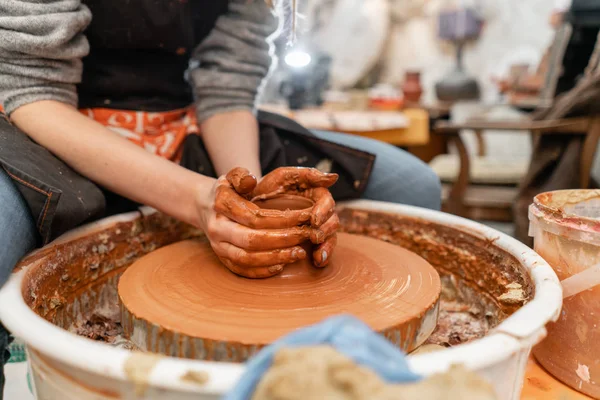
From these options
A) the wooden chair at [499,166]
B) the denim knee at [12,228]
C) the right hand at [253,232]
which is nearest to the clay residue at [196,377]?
the right hand at [253,232]

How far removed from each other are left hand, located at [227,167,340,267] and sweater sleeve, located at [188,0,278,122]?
1.46ft

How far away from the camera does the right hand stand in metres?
0.79

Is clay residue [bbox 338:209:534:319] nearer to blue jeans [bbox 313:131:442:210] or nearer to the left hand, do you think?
blue jeans [bbox 313:131:442:210]

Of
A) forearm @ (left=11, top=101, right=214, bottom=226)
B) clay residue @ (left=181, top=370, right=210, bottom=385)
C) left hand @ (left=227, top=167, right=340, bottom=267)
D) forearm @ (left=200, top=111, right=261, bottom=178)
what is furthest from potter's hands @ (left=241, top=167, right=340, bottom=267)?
clay residue @ (left=181, top=370, right=210, bottom=385)

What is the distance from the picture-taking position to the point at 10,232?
0.80 metres

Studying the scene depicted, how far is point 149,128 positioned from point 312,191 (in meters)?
0.51

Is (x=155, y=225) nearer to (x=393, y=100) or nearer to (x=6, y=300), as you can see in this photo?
(x=6, y=300)

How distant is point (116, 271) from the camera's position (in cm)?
109

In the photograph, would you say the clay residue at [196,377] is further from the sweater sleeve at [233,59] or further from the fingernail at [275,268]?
the sweater sleeve at [233,59]

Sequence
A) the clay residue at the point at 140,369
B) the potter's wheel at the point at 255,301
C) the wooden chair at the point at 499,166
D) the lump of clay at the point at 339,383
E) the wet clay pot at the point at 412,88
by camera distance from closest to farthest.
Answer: the lump of clay at the point at 339,383 → the clay residue at the point at 140,369 → the potter's wheel at the point at 255,301 → the wooden chair at the point at 499,166 → the wet clay pot at the point at 412,88

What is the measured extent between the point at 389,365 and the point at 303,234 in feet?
1.27

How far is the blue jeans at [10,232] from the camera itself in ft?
2.53

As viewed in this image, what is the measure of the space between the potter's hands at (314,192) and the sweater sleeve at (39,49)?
47cm

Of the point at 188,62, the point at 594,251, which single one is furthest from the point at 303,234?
the point at 188,62
